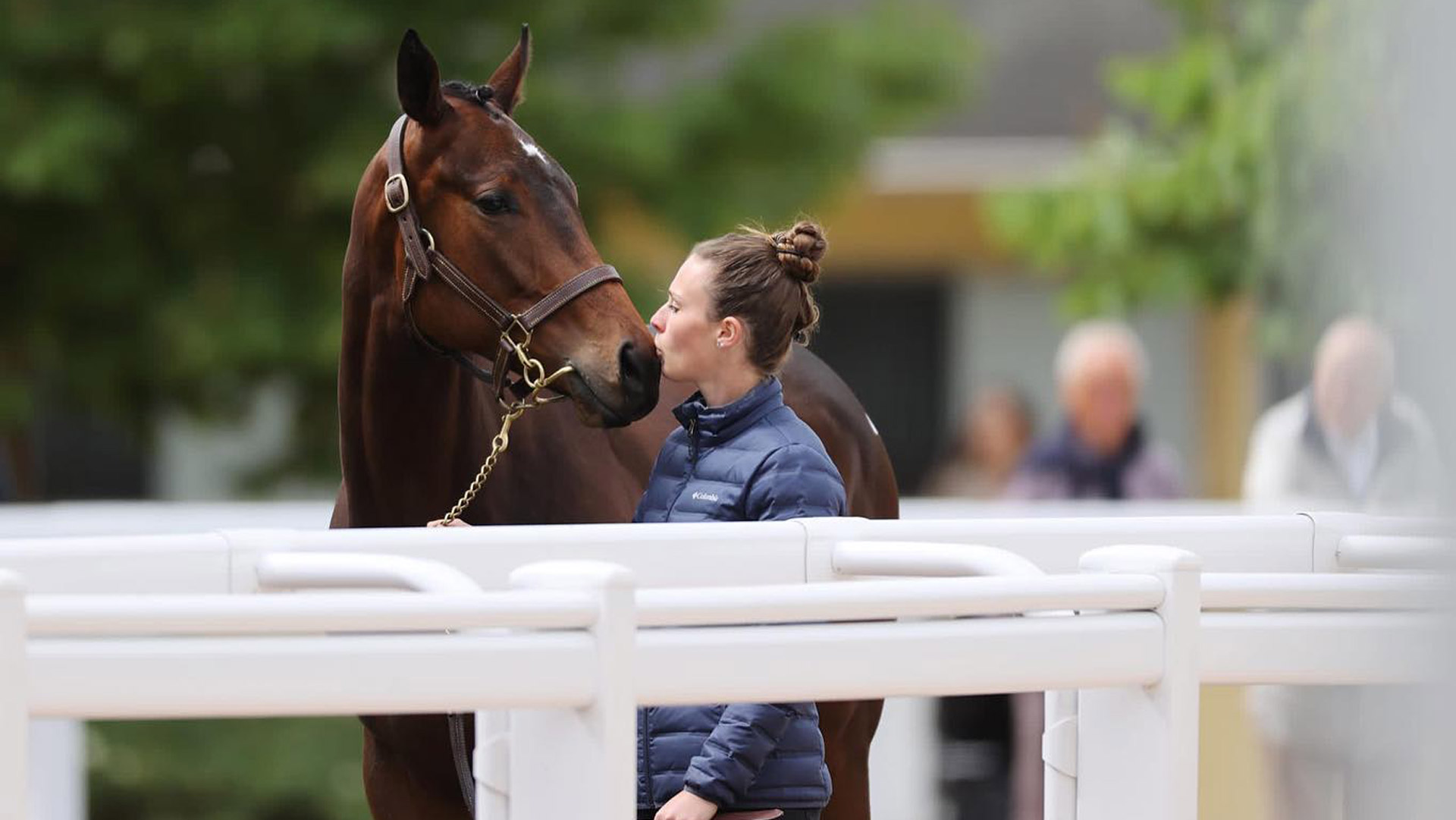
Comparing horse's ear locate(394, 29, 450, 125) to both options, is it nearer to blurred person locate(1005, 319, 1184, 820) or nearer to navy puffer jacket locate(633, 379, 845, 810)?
navy puffer jacket locate(633, 379, 845, 810)

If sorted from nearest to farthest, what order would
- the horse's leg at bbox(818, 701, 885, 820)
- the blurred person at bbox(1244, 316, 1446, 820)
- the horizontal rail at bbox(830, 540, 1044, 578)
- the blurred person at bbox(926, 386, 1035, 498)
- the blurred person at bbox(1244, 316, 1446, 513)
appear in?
the horizontal rail at bbox(830, 540, 1044, 578) < the horse's leg at bbox(818, 701, 885, 820) < the blurred person at bbox(1244, 316, 1446, 820) < the blurred person at bbox(1244, 316, 1446, 513) < the blurred person at bbox(926, 386, 1035, 498)

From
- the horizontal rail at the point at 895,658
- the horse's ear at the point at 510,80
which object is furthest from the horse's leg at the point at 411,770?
the horizontal rail at the point at 895,658

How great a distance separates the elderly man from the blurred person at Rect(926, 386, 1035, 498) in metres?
1.88

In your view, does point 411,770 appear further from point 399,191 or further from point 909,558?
point 909,558

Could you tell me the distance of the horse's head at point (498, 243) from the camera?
332cm

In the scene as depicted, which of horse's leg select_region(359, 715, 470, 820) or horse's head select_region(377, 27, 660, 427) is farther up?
horse's head select_region(377, 27, 660, 427)

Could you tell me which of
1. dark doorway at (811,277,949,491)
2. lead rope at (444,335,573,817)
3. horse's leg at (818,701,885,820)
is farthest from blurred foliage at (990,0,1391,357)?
lead rope at (444,335,573,817)

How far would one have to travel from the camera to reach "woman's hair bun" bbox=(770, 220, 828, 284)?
113 inches

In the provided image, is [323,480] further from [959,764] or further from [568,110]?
[959,764]

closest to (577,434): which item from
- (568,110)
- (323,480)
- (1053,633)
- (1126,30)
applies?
(1053,633)

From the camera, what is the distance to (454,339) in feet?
11.1

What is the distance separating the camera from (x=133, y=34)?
9766 millimetres

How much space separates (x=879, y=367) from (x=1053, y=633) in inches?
629

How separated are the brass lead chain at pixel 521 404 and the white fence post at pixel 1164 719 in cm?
133
